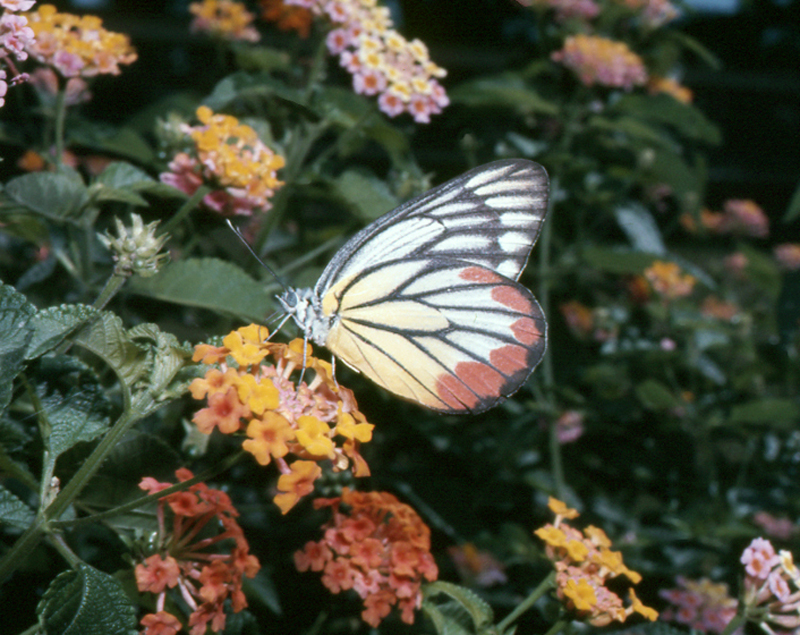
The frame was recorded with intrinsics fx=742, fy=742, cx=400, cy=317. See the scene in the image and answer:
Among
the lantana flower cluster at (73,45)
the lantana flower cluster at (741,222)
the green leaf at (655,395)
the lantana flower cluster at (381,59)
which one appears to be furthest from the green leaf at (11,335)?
the lantana flower cluster at (741,222)

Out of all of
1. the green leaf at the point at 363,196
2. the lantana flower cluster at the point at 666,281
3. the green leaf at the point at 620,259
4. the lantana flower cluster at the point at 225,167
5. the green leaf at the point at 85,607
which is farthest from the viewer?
the lantana flower cluster at the point at 666,281

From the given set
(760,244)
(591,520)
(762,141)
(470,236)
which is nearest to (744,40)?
(762,141)

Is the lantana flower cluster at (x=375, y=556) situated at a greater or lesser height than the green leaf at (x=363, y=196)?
lesser

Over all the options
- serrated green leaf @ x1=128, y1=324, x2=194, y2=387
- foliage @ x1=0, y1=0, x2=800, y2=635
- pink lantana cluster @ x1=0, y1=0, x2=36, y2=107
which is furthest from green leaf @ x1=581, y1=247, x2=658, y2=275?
pink lantana cluster @ x1=0, y1=0, x2=36, y2=107

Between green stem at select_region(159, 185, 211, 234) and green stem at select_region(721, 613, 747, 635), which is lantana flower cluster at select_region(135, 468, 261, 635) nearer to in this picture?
green stem at select_region(159, 185, 211, 234)

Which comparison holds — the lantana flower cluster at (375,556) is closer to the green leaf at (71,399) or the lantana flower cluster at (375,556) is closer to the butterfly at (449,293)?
the butterfly at (449,293)

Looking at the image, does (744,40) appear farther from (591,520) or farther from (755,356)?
(591,520)


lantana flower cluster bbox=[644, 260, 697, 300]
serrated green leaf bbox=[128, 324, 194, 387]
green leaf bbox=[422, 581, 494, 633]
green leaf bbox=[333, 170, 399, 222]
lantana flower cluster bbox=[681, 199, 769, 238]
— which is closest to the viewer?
serrated green leaf bbox=[128, 324, 194, 387]
